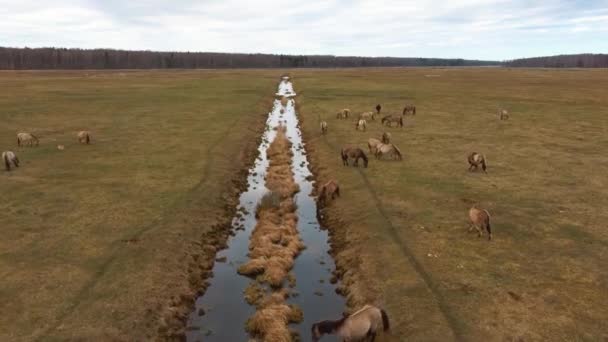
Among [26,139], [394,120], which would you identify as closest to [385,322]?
[26,139]

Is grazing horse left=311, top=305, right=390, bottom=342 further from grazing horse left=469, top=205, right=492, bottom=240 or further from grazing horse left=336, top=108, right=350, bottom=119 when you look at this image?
grazing horse left=336, top=108, right=350, bottom=119

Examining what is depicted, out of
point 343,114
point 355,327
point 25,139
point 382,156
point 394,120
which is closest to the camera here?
point 355,327

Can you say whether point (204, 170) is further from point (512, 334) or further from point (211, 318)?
point (512, 334)

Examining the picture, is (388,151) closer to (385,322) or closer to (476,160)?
(476,160)

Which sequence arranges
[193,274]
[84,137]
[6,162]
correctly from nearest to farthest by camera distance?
[193,274] < [6,162] < [84,137]

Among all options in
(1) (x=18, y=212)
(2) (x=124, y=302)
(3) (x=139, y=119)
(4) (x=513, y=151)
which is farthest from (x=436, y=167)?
(3) (x=139, y=119)

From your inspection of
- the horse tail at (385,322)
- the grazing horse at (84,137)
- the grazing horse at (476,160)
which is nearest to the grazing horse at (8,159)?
the grazing horse at (84,137)

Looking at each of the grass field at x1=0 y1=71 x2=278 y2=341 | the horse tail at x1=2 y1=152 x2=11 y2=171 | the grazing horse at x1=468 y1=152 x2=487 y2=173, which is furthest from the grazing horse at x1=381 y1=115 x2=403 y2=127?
the horse tail at x1=2 y1=152 x2=11 y2=171
